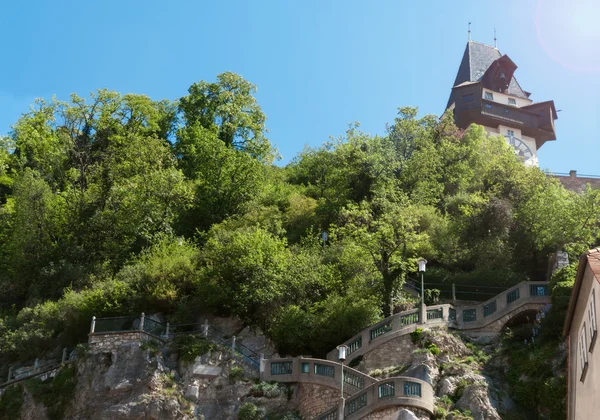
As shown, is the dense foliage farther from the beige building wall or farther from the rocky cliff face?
the beige building wall

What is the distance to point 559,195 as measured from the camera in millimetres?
38531

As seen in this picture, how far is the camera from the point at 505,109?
193 feet

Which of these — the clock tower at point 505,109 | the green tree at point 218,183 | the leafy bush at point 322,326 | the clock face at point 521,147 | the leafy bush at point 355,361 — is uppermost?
the clock tower at point 505,109

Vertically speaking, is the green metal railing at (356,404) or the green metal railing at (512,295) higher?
the green metal railing at (512,295)

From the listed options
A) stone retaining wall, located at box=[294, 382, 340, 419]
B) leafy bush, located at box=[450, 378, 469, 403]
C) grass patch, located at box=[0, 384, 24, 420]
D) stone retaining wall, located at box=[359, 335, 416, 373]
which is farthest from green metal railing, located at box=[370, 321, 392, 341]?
grass patch, located at box=[0, 384, 24, 420]

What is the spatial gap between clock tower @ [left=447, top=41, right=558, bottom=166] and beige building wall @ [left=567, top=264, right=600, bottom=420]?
37328 millimetres

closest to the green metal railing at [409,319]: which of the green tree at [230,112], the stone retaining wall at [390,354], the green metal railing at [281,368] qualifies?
the stone retaining wall at [390,354]

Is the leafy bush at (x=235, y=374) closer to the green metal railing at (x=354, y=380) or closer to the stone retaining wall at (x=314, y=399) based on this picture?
the stone retaining wall at (x=314, y=399)

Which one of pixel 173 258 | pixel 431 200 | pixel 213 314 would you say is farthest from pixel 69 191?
pixel 431 200

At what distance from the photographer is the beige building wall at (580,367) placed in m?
16.6

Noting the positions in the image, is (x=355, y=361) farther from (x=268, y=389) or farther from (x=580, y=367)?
(x=580, y=367)

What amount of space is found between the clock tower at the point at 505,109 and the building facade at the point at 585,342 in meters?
37.5

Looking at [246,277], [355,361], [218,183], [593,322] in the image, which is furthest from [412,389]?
[218,183]

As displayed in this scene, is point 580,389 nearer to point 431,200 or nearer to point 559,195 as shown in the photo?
point 559,195
